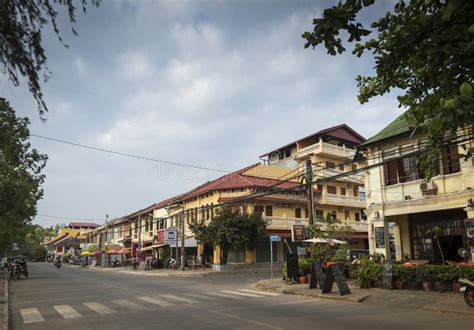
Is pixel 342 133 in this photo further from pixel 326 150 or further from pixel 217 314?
pixel 217 314

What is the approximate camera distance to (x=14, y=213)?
30.0 metres

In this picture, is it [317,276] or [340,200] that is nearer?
[317,276]

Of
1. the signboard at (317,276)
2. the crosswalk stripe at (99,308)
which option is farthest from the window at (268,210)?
the crosswalk stripe at (99,308)

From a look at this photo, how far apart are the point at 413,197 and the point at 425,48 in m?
15.9

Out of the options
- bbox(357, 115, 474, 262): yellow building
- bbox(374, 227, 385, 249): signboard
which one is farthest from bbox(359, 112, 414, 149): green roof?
bbox(374, 227, 385, 249): signboard

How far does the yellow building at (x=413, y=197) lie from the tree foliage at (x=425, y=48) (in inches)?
455

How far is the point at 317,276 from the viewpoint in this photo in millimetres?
18281

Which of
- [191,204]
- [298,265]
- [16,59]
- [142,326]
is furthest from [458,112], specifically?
[191,204]

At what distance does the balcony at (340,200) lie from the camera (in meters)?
44.4

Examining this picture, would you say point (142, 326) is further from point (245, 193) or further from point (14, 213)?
point (245, 193)

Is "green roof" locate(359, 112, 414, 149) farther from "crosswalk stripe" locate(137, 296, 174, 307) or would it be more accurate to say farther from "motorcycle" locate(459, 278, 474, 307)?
"crosswalk stripe" locate(137, 296, 174, 307)

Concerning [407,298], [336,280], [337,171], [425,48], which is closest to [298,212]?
[337,171]

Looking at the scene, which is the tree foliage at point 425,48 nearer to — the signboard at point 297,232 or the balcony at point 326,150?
the signboard at point 297,232

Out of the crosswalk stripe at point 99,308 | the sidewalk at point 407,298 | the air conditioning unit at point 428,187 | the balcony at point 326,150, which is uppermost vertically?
the balcony at point 326,150
